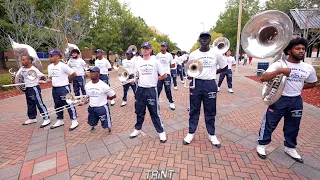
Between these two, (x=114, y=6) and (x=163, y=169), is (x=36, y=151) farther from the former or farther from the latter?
(x=114, y=6)

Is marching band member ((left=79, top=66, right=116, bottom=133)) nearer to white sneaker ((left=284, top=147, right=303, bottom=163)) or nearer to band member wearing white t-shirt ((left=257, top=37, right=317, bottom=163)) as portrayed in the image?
band member wearing white t-shirt ((left=257, top=37, right=317, bottom=163))

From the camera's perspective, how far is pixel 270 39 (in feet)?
10.2

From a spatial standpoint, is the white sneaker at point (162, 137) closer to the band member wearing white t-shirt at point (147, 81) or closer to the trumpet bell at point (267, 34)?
the band member wearing white t-shirt at point (147, 81)

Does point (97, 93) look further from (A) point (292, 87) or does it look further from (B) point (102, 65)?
(A) point (292, 87)

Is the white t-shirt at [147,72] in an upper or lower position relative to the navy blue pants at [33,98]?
upper

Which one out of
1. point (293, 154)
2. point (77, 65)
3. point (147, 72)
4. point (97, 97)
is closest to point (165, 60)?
point (77, 65)

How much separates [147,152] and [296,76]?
289 centimetres

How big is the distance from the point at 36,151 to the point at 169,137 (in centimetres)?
277

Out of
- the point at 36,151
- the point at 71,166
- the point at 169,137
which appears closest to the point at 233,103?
the point at 169,137

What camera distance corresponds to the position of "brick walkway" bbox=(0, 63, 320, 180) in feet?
9.87

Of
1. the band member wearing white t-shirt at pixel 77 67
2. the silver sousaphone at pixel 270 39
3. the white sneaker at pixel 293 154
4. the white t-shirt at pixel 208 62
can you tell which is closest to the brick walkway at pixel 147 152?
the white sneaker at pixel 293 154

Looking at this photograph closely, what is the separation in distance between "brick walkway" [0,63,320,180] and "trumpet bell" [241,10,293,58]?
188 centimetres

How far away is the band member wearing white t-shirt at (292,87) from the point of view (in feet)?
9.43

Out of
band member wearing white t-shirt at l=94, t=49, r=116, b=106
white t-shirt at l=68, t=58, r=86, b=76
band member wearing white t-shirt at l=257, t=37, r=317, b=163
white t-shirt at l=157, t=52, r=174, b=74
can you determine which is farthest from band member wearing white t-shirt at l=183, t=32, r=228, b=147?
white t-shirt at l=68, t=58, r=86, b=76
